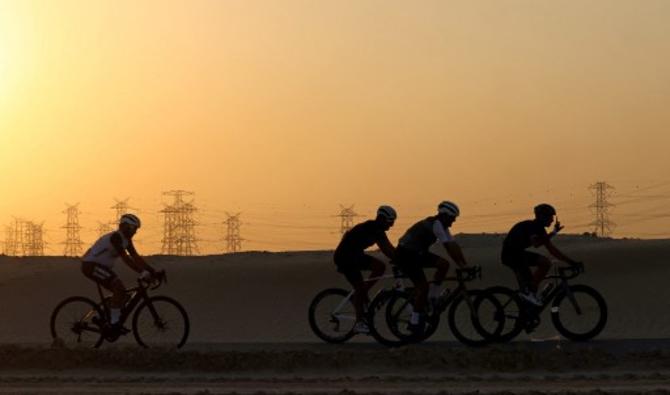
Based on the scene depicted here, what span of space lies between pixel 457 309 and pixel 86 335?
6.30m

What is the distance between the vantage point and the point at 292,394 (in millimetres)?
14055

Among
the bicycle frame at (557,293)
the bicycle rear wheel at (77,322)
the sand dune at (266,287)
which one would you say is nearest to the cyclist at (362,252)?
the bicycle frame at (557,293)

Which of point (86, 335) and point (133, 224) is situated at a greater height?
point (133, 224)

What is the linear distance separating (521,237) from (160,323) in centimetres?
596

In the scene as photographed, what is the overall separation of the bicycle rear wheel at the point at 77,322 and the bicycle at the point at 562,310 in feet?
20.9

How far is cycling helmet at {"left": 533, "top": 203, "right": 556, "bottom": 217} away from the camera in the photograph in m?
19.0

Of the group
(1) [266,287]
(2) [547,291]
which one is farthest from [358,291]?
(1) [266,287]

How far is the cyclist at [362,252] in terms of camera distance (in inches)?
739

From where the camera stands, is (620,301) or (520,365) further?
(620,301)

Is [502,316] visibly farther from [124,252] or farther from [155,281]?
[124,252]

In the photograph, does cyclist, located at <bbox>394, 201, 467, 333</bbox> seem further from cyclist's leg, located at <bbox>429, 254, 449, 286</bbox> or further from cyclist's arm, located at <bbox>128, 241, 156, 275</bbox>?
cyclist's arm, located at <bbox>128, 241, 156, 275</bbox>

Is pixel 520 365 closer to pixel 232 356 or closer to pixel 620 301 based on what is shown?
pixel 232 356

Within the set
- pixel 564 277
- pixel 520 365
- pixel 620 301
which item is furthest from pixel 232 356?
pixel 620 301

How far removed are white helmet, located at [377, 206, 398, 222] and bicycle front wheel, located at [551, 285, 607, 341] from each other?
294 cm
